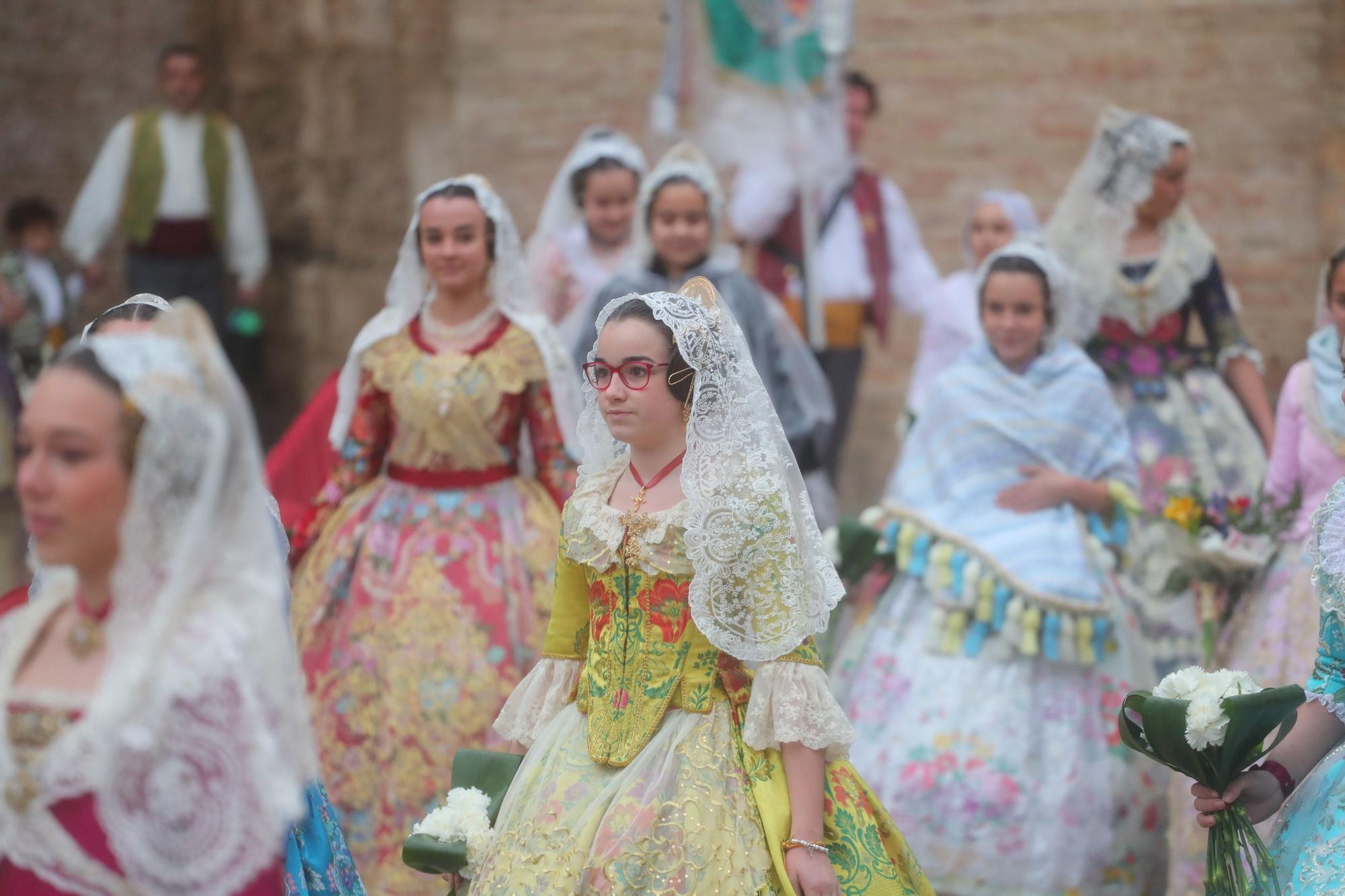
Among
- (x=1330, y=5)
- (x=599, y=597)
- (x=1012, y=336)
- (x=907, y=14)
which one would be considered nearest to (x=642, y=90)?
(x=907, y=14)

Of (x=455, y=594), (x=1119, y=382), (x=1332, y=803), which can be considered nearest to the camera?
(x=1332, y=803)

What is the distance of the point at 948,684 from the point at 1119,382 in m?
1.78

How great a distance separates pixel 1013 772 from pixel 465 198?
2.36 metres

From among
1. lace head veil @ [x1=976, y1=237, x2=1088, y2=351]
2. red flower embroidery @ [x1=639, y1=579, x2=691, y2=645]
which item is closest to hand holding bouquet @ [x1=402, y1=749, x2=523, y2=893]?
red flower embroidery @ [x1=639, y1=579, x2=691, y2=645]

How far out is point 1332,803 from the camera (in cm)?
329

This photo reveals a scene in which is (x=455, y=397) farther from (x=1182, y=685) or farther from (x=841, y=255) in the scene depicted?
(x=841, y=255)

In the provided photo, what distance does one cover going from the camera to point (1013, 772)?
5.23m

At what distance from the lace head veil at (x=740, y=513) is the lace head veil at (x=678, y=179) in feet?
9.97

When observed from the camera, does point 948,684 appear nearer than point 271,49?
Yes

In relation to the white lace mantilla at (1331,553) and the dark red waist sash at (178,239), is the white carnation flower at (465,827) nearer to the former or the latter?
the white lace mantilla at (1331,553)

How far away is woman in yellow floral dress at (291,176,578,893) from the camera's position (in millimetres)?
5223

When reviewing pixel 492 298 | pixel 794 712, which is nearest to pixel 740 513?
pixel 794 712

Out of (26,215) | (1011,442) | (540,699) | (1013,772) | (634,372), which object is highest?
(634,372)

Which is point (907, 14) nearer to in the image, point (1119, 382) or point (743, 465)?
point (1119, 382)
